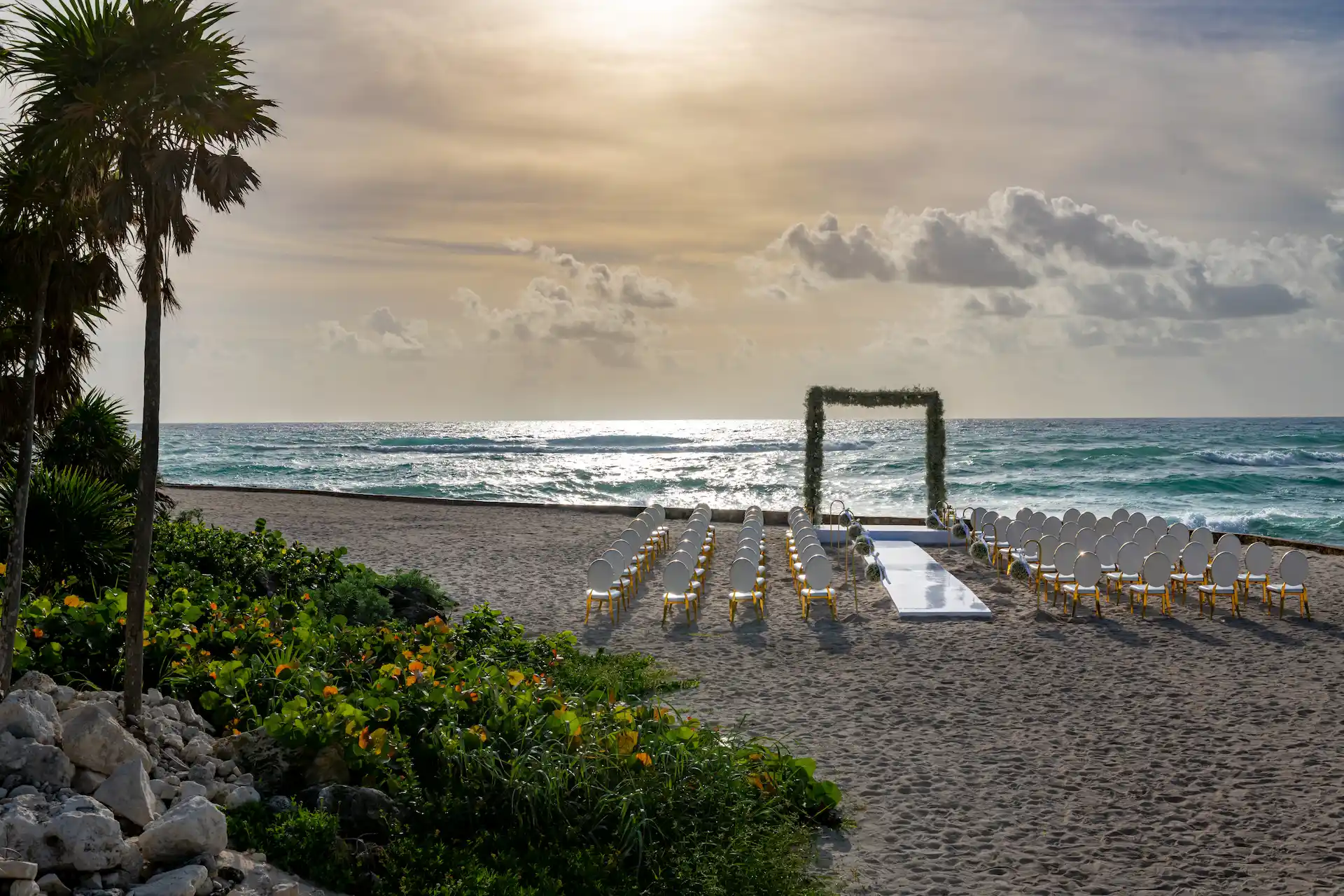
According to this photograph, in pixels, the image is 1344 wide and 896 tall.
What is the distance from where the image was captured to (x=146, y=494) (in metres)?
4.34

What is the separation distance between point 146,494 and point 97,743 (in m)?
1.09

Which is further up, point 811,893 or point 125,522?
point 125,522

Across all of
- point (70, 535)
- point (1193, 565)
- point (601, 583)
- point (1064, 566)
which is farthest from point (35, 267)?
point (1193, 565)

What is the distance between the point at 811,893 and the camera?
407 centimetres

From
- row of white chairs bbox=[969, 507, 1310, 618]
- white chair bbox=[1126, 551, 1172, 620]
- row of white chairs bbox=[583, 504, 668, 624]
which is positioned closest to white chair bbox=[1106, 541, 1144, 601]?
row of white chairs bbox=[969, 507, 1310, 618]

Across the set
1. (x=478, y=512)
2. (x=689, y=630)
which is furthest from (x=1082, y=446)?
(x=689, y=630)

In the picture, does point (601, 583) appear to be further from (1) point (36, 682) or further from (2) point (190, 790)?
(2) point (190, 790)

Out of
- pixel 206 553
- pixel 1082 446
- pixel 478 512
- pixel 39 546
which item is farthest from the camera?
pixel 1082 446

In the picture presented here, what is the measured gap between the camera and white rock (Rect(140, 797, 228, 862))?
344 cm

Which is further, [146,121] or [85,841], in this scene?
[146,121]

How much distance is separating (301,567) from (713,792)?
5.68 meters

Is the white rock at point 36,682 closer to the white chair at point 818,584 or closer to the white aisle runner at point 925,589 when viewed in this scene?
the white chair at point 818,584

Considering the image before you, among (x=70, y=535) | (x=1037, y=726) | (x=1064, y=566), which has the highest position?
(x=70, y=535)

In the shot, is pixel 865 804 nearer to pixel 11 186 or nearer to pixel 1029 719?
pixel 1029 719
